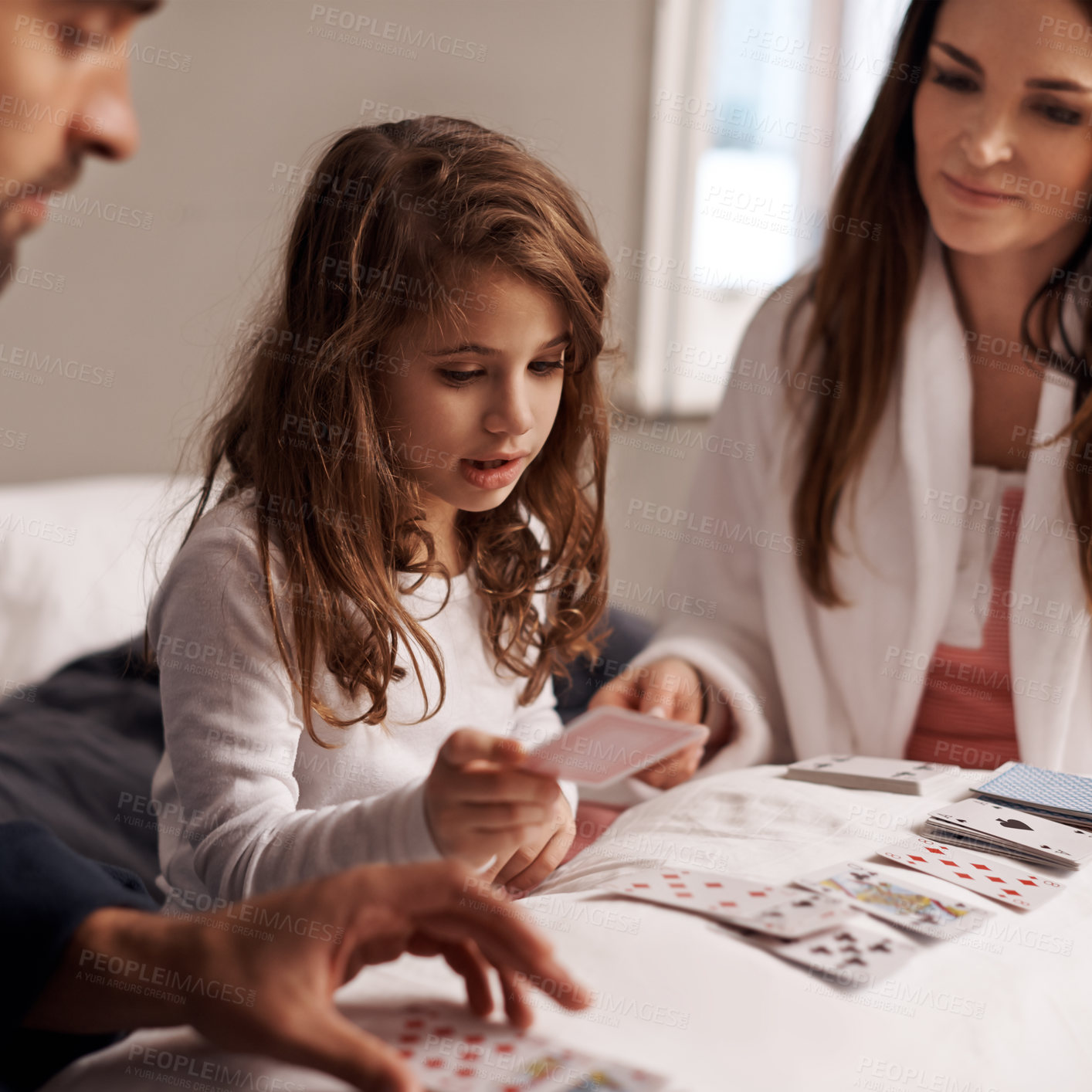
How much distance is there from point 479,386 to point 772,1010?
51 cm

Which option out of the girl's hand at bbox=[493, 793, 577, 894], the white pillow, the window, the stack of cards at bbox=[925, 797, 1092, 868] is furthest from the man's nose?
the window

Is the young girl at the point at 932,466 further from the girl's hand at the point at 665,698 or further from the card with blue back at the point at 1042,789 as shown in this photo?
the card with blue back at the point at 1042,789

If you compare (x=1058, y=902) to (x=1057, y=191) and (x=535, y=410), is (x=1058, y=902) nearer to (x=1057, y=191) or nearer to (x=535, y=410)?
(x=535, y=410)

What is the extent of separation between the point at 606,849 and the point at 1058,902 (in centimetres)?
37

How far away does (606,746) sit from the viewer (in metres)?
0.71

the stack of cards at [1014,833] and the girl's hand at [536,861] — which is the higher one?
the stack of cards at [1014,833]

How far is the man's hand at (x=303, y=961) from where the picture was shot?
0.58 metres

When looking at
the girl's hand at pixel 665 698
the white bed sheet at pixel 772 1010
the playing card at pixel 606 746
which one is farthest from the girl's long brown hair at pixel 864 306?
the playing card at pixel 606 746

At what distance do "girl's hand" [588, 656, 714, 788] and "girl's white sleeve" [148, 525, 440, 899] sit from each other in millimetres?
471

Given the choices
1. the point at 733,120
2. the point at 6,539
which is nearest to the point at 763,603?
the point at 6,539

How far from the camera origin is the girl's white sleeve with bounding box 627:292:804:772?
1.48 meters

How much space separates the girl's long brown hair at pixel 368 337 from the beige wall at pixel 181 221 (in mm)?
1050

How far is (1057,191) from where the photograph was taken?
1.30 meters

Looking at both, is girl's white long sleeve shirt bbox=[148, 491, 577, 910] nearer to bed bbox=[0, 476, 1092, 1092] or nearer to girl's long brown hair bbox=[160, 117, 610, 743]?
girl's long brown hair bbox=[160, 117, 610, 743]
